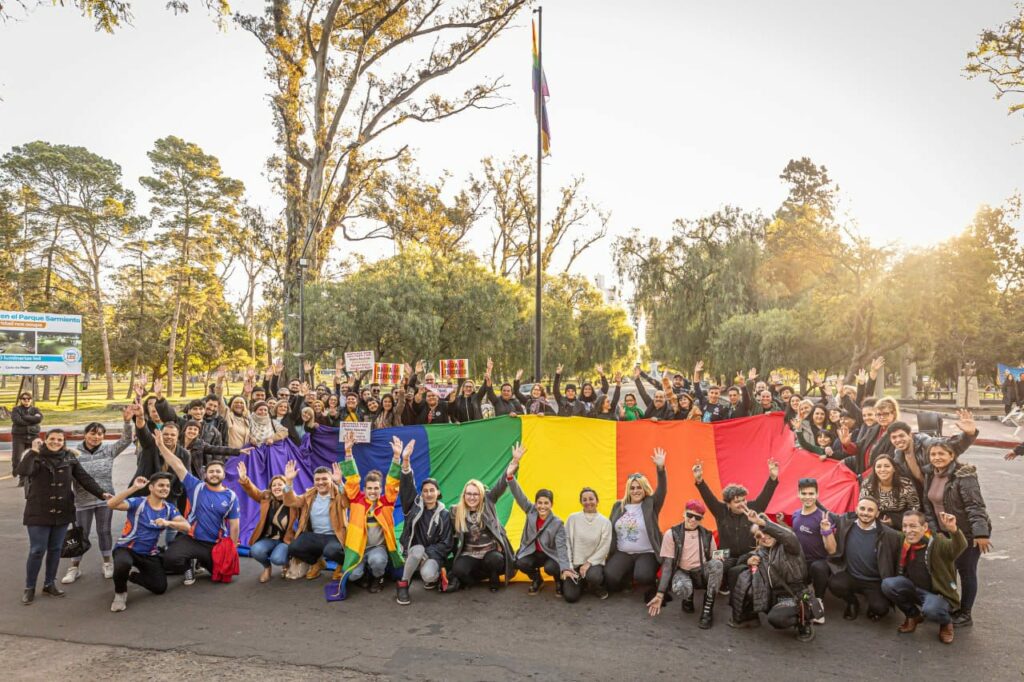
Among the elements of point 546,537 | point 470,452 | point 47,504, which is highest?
point 470,452

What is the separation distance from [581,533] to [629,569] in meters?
0.61

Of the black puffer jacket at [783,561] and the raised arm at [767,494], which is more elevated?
the raised arm at [767,494]

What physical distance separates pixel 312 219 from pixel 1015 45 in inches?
952

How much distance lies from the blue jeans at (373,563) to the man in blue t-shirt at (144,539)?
6.41 ft

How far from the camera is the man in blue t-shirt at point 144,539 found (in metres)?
6.55

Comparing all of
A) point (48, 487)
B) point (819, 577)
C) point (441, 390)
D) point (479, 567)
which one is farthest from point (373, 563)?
point (441, 390)

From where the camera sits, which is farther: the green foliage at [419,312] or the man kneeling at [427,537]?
the green foliage at [419,312]

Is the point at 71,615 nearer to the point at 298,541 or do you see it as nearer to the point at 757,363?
the point at 298,541

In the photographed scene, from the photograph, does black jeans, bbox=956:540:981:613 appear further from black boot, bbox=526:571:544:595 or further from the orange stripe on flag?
black boot, bbox=526:571:544:595

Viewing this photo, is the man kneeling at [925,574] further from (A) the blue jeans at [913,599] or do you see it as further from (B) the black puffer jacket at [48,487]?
(B) the black puffer jacket at [48,487]

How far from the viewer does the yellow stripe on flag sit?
862 centimetres

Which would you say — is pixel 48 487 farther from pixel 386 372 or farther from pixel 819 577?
pixel 386 372

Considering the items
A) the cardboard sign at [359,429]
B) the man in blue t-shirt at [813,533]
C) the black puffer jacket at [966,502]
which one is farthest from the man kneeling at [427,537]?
the black puffer jacket at [966,502]

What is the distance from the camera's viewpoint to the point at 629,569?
22.6 ft
